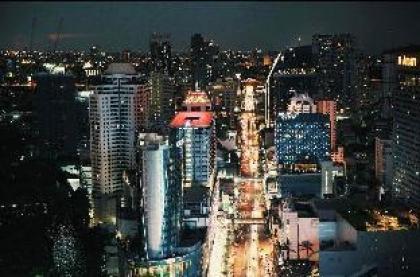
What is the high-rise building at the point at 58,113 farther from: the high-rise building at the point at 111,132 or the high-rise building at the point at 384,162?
the high-rise building at the point at 384,162

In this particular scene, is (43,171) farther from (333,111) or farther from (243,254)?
(333,111)

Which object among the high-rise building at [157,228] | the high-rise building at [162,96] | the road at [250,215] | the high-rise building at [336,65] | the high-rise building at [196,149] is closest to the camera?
the high-rise building at [157,228]

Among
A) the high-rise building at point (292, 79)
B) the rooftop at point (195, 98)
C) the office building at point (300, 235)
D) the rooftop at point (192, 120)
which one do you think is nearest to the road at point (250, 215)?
the office building at point (300, 235)

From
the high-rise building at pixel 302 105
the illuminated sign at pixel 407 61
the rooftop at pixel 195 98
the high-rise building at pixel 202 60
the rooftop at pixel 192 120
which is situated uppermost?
the high-rise building at pixel 202 60

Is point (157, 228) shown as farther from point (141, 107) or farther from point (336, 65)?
point (336, 65)

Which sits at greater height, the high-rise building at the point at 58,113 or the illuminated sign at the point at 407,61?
the illuminated sign at the point at 407,61

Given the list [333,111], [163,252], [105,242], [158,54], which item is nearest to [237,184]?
[333,111]

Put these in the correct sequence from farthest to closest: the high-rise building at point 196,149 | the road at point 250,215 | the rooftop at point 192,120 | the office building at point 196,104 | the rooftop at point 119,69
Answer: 1. the office building at point 196,104
2. the rooftop at point 119,69
3. the rooftop at point 192,120
4. the high-rise building at point 196,149
5. the road at point 250,215

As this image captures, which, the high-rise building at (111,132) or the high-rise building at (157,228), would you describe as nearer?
the high-rise building at (157,228)
